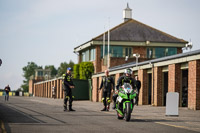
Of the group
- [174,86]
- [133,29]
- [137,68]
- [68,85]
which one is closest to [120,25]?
[133,29]

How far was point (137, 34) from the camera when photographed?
224 feet

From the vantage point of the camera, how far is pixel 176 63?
94.0ft

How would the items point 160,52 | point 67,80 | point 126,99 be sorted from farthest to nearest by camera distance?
point 160,52 → point 67,80 → point 126,99

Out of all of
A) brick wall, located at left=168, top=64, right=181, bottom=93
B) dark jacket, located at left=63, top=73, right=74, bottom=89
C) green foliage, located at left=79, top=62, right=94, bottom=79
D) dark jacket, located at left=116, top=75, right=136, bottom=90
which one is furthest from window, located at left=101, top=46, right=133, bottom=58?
dark jacket, located at left=116, top=75, right=136, bottom=90

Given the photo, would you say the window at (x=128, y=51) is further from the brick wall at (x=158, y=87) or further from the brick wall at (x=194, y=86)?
the brick wall at (x=194, y=86)

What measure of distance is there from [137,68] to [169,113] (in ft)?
58.5

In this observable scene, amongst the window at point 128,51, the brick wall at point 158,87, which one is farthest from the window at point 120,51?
the brick wall at point 158,87

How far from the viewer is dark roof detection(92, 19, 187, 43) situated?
66.7 m

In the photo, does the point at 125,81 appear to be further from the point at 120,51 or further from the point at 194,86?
the point at 120,51

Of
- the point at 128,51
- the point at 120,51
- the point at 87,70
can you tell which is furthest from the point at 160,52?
the point at 87,70

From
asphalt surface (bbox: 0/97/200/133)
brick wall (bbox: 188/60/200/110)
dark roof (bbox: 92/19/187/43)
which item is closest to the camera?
asphalt surface (bbox: 0/97/200/133)

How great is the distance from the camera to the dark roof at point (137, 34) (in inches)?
2625

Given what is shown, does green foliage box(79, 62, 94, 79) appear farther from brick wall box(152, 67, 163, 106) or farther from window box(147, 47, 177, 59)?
brick wall box(152, 67, 163, 106)

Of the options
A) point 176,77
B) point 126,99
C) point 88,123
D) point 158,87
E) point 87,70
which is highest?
point 87,70
